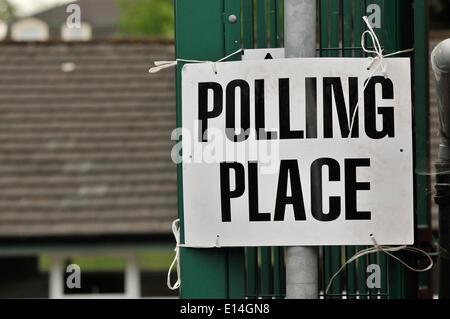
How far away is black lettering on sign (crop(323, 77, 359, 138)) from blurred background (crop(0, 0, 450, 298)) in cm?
846

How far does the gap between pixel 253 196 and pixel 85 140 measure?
1068cm

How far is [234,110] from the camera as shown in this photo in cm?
274

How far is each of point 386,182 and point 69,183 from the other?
33.7ft

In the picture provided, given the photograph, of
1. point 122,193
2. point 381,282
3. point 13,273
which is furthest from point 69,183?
point 381,282

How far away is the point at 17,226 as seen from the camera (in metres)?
11.9

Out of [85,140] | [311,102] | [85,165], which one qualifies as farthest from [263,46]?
[85,140]

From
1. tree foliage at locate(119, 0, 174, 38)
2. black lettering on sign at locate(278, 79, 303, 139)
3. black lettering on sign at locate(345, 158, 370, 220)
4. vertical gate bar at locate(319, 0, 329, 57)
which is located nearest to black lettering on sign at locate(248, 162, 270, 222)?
black lettering on sign at locate(278, 79, 303, 139)

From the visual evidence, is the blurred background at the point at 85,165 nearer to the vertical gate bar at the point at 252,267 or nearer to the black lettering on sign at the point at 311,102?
the vertical gate bar at the point at 252,267

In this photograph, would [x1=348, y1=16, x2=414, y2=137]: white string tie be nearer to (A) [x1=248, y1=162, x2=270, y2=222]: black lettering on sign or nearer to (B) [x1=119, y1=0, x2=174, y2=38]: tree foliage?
(A) [x1=248, y1=162, x2=270, y2=222]: black lettering on sign

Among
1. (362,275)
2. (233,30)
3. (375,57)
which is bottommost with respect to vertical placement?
(362,275)

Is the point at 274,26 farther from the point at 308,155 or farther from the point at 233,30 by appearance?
the point at 308,155

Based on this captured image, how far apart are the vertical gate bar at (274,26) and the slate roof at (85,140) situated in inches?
333

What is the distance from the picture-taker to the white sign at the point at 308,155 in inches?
105

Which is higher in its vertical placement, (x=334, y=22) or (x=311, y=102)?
(x=334, y=22)
